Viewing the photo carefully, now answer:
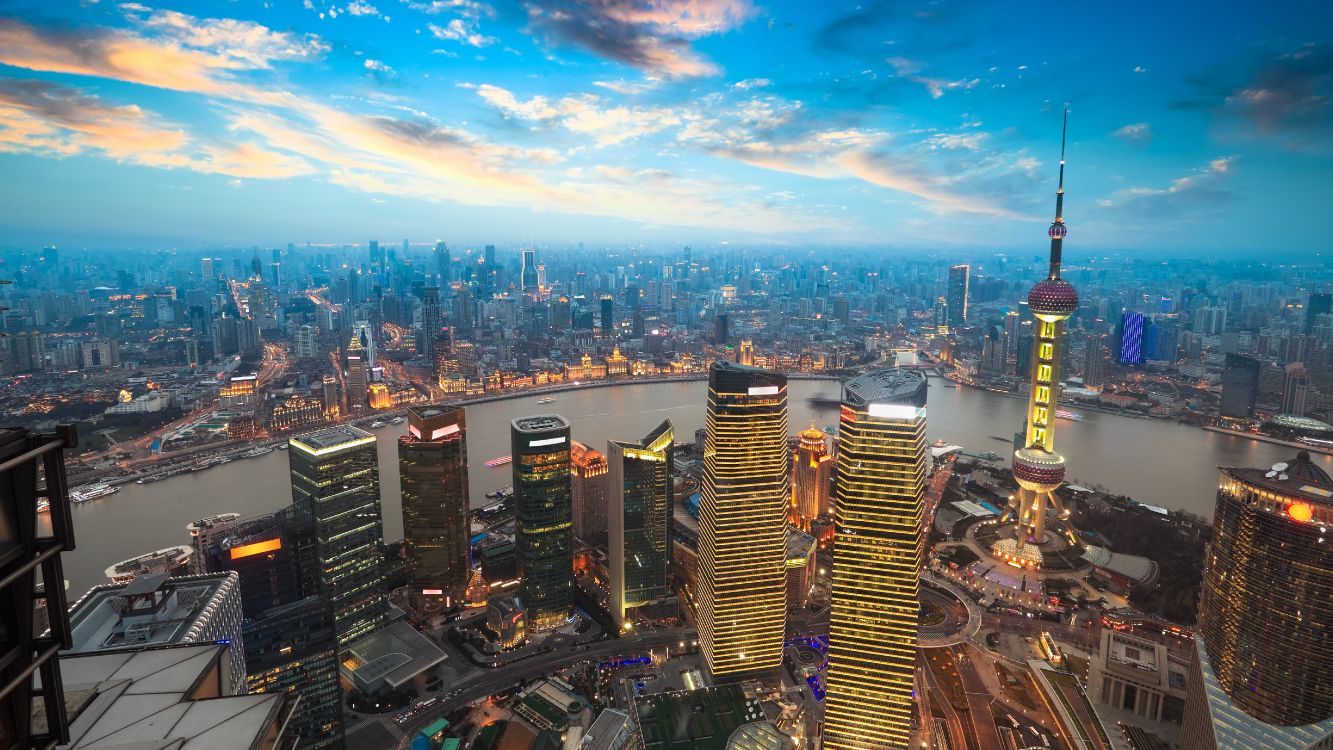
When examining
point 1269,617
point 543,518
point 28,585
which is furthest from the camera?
point 543,518

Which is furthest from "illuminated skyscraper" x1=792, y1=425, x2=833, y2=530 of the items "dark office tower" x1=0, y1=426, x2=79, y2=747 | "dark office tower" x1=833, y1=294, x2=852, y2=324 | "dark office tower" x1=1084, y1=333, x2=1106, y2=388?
"dark office tower" x1=833, y1=294, x2=852, y2=324

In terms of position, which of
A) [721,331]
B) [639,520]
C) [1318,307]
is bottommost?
[639,520]

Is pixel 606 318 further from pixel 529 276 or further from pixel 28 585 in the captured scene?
pixel 28 585

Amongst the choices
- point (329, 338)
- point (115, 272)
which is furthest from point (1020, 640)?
point (115, 272)

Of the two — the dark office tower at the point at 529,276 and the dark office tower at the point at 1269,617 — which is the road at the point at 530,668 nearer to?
the dark office tower at the point at 1269,617

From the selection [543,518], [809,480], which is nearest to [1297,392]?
[809,480]

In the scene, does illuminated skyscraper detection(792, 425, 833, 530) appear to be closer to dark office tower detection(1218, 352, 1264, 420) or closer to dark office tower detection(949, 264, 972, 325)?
dark office tower detection(1218, 352, 1264, 420)

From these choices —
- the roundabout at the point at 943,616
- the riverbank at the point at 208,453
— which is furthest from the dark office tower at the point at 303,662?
the riverbank at the point at 208,453
